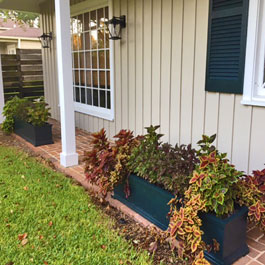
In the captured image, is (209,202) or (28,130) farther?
(28,130)

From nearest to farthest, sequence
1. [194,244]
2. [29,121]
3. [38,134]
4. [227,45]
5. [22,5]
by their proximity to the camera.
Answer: [194,244], [227,45], [38,134], [29,121], [22,5]

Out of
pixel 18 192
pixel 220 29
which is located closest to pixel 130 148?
pixel 18 192

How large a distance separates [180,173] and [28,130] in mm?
3587

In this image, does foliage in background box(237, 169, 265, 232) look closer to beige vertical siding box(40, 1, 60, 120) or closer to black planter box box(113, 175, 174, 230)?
black planter box box(113, 175, 174, 230)

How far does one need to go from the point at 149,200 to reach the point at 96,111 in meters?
3.31

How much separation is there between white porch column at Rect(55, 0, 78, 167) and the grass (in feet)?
1.59

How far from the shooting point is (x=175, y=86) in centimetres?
385

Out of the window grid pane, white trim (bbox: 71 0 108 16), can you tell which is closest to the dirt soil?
the window grid pane

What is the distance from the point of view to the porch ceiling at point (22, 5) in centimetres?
652

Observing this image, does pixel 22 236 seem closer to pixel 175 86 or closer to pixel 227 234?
pixel 227 234

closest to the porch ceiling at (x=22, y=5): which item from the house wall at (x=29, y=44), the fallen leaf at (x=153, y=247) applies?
the fallen leaf at (x=153, y=247)

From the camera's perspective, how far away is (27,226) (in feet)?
8.30

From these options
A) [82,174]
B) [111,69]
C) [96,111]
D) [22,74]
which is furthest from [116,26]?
[22,74]

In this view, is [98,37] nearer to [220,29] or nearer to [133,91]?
[133,91]
